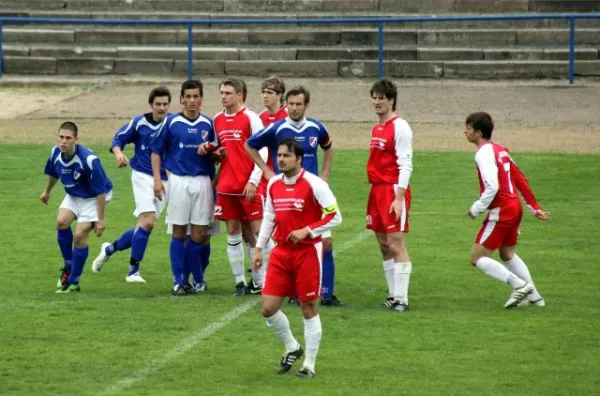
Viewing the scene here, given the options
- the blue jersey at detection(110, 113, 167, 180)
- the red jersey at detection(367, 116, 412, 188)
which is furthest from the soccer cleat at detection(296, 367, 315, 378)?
the blue jersey at detection(110, 113, 167, 180)

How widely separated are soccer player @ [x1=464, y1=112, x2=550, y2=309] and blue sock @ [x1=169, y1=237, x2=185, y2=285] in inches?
119

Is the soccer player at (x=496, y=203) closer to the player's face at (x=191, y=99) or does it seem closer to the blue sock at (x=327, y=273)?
the blue sock at (x=327, y=273)

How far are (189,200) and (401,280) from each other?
237cm

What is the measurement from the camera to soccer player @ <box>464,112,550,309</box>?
12078mm

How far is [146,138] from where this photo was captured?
13.7 metres

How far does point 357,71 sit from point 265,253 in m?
17.6

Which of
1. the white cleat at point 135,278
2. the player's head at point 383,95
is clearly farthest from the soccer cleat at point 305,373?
the white cleat at point 135,278

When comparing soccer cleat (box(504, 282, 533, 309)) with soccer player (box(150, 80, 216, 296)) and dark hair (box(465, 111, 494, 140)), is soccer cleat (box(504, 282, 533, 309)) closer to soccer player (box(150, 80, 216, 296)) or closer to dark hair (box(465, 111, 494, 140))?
dark hair (box(465, 111, 494, 140))

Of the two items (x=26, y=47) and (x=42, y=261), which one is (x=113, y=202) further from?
(x=26, y=47)

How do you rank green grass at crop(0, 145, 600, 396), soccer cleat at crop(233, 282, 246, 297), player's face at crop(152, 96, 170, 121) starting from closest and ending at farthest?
green grass at crop(0, 145, 600, 396) < soccer cleat at crop(233, 282, 246, 297) < player's face at crop(152, 96, 170, 121)

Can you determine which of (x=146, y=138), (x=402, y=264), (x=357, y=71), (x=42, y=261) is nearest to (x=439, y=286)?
(x=402, y=264)

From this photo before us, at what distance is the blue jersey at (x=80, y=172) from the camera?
12969mm

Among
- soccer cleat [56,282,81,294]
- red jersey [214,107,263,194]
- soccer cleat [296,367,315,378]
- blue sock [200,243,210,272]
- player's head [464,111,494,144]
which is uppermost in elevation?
player's head [464,111,494,144]

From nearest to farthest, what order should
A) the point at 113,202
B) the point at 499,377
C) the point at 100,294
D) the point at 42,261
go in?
the point at 499,377 → the point at 100,294 → the point at 42,261 → the point at 113,202
